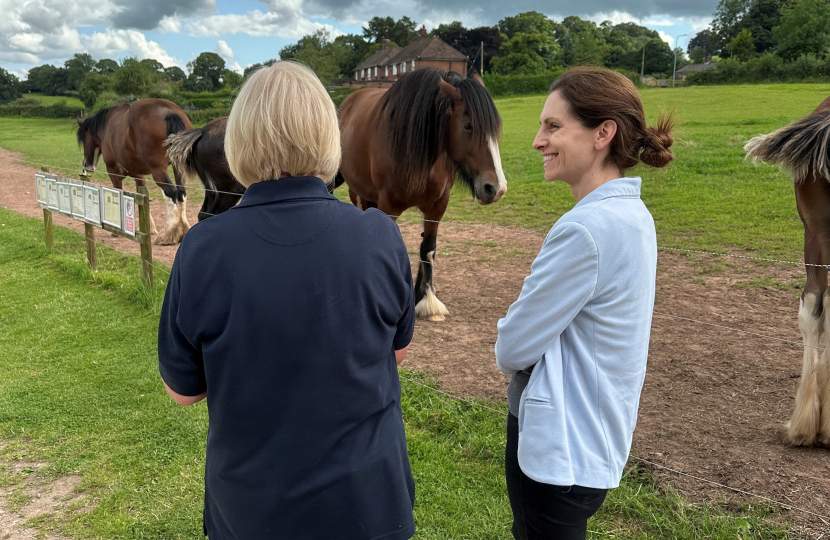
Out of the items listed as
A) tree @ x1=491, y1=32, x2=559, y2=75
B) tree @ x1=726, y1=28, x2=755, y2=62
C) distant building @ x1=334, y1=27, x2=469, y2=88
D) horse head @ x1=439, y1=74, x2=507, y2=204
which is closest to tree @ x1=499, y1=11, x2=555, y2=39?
tree @ x1=491, y1=32, x2=559, y2=75

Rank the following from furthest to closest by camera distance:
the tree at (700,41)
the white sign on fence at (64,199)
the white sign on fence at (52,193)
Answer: the tree at (700,41)
the white sign on fence at (52,193)
the white sign on fence at (64,199)

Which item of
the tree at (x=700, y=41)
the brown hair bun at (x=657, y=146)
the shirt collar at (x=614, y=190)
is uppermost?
the tree at (x=700, y=41)

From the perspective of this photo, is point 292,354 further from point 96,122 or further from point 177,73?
point 177,73

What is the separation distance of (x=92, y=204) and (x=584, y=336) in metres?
6.97

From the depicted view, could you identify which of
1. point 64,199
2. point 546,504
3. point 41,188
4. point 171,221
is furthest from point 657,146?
point 41,188

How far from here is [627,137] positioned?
1590mm

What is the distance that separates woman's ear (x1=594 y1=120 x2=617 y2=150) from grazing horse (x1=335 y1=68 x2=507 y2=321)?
9.93 feet

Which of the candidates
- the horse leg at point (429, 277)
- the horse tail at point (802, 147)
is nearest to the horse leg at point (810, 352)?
the horse tail at point (802, 147)

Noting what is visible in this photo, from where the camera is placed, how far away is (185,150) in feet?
23.6

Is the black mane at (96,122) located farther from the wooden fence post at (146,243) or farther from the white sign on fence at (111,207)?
the wooden fence post at (146,243)

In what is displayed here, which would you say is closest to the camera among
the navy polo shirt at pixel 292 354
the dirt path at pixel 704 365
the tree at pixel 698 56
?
the navy polo shirt at pixel 292 354

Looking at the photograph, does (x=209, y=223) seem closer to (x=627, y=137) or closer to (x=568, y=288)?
(x=568, y=288)

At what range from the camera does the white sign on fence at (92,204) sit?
6.81 metres

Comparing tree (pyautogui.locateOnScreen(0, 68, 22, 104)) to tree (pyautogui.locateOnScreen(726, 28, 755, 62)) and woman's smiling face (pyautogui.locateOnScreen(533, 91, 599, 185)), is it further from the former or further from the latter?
woman's smiling face (pyautogui.locateOnScreen(533, 91, 599, 185))
